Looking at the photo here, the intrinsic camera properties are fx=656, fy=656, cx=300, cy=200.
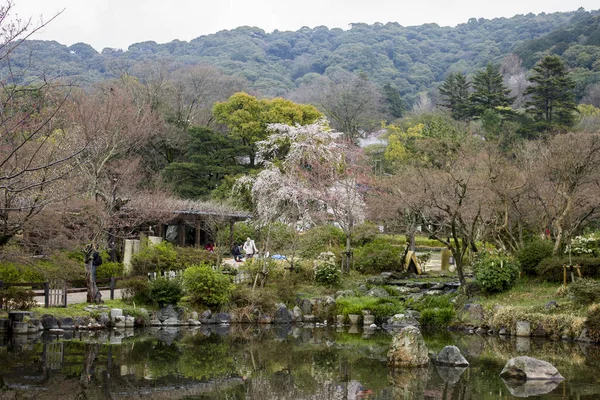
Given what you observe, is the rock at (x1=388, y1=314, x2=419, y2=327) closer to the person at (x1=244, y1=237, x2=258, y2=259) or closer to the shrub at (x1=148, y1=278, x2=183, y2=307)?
the shrub at (x1=148, y1=278, x2=183, y2=307)

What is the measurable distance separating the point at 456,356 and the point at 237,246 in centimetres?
1717

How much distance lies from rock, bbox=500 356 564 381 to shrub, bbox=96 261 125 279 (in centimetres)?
1354

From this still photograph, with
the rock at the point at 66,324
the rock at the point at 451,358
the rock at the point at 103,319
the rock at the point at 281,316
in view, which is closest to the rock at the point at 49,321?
the rock at the point at 66,324

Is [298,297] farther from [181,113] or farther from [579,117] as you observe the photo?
[579,117]

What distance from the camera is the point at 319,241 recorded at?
83.0 ft

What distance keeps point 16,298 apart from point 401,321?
10079 millimetres

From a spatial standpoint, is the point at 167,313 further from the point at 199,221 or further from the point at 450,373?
the point at 199,221

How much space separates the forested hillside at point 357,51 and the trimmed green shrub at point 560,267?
58.1 meters

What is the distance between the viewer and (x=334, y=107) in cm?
5175

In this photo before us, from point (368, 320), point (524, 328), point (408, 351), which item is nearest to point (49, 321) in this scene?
point (368, 320)

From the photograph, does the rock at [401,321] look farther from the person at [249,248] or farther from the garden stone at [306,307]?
the person at [249,248]

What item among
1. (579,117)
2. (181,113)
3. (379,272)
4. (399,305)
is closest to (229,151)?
(181,113)

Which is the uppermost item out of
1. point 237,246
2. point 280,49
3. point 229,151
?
point 280,49

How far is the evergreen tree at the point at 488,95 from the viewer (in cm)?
4634
